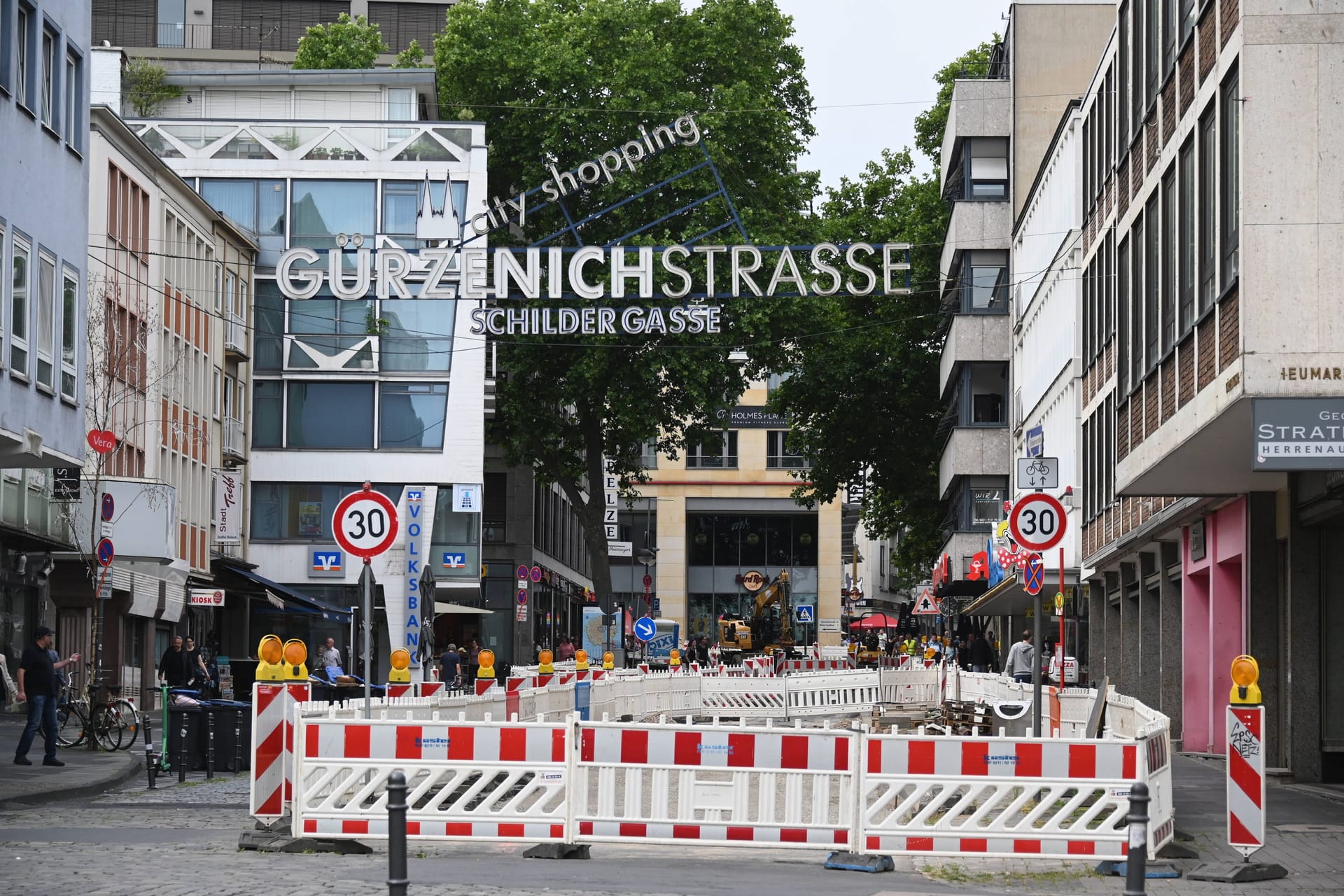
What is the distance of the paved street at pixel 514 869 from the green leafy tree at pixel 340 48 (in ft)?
177

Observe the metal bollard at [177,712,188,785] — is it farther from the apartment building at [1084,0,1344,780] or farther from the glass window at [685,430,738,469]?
the glass window at [685,430,738,469]

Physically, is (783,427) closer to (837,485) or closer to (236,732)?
(837,485)

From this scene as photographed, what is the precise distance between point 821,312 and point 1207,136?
41.5 meters

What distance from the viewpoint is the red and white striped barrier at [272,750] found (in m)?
14.6

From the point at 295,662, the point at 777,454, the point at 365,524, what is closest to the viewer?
the point at 295,662

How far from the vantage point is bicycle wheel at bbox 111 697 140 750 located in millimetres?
27344

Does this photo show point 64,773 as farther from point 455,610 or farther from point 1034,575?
point 455,610

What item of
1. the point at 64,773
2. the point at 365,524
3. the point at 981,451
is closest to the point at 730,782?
the point at 365,524

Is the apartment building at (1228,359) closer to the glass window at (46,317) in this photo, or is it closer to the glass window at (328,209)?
the glass window at (46,317)

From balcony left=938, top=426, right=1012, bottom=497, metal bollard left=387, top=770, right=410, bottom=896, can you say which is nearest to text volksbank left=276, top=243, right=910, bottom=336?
balcony left=938, top=426, right=1012, bottom=497

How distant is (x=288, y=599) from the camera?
52.3m

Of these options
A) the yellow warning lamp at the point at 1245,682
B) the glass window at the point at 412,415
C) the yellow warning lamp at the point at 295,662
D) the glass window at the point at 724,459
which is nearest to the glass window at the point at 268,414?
the glass window at the point at 412,415

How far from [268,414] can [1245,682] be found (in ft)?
156

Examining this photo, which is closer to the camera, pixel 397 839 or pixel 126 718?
pixel 397 839
